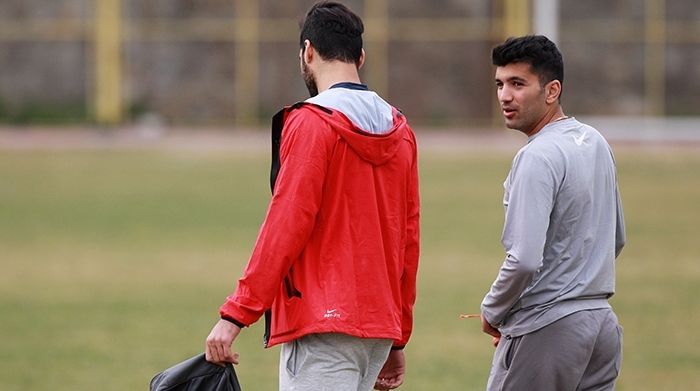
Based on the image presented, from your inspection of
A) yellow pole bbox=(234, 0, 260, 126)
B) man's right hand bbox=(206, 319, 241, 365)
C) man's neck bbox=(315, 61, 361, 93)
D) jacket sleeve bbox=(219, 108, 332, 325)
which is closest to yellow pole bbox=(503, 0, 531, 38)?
yellow pole bbox=(234, 0, 260, 126)

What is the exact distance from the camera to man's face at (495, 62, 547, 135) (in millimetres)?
5004

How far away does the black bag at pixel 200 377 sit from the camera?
4.88 metres

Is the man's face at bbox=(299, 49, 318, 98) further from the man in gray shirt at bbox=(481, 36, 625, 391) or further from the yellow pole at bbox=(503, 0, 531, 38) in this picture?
the yellow pole at bbox=(503, 0, 531, 38)

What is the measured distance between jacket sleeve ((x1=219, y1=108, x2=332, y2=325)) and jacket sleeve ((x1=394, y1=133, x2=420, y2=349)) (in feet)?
1.55

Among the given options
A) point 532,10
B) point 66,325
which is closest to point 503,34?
point 532,10

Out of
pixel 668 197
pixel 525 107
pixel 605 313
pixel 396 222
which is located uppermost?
pixel 525 107

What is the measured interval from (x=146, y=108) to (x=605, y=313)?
35.2m

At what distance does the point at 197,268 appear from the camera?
52.2ft

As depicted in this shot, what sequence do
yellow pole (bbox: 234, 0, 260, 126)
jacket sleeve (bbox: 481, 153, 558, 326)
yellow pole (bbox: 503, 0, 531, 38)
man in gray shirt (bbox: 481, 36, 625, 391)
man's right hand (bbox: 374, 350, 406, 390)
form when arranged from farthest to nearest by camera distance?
yellow pole (bbox: 234, 0, 260, 126), yellow pole (bbox: 503, 0, 531, 38), man's right hand (bbox: 374, 350, 406, 390), man in gray shirt (bbox: 481, 36, 625, 391), jacket sleeve (bbox: 481, 153, 558, 326)

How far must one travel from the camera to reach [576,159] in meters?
4.89

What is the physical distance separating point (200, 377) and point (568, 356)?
125cm

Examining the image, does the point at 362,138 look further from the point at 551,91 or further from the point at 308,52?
the point at 551,91

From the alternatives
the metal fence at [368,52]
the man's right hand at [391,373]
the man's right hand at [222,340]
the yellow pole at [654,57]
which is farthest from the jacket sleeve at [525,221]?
the yellow pole at [654,57]

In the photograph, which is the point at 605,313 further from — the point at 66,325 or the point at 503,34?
the point at 503,34
